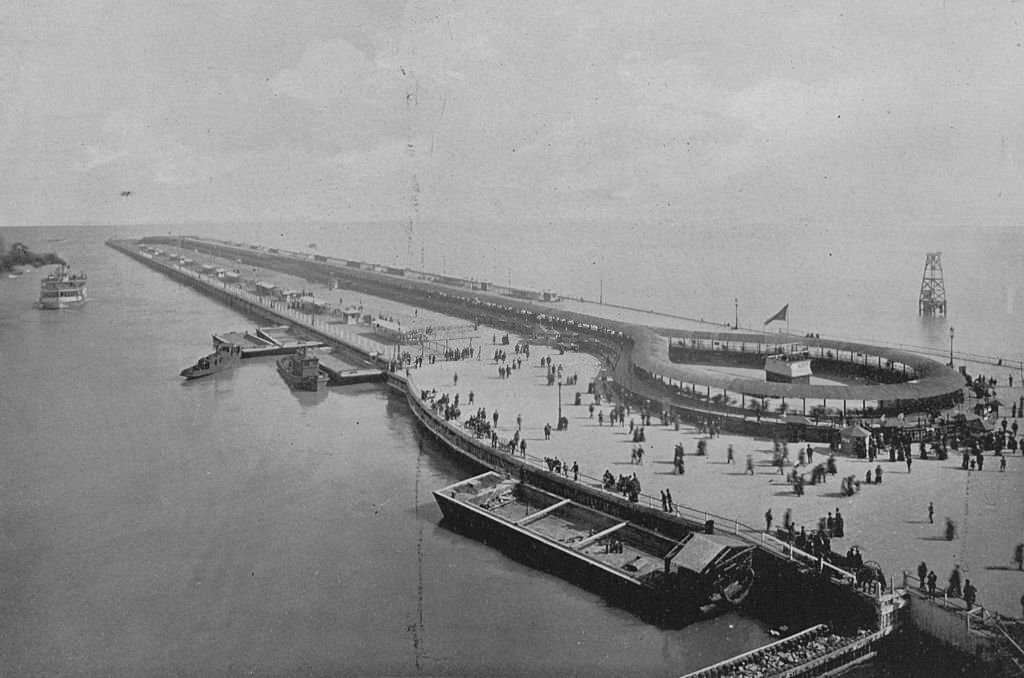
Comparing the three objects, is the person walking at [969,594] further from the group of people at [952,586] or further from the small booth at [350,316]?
the small booth at [350,316]

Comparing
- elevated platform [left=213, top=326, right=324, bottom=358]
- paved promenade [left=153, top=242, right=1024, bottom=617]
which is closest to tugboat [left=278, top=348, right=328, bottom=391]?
elevated platform [left=213, top=326, right=324, bottom=358]

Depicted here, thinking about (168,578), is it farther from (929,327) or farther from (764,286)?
(764,286)

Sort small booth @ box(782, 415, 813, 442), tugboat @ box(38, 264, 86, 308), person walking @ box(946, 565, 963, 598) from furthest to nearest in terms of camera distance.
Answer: tugboat @ box(38, 264, 86, 308) → small booth @ box(782, 415, 813, 442) → person walking @ box(946, 565, 963, 598)

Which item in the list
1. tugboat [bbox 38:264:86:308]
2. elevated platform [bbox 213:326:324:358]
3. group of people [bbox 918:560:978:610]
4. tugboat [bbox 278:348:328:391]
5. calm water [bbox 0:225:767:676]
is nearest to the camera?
group of people [bbox 918:560:978:610]

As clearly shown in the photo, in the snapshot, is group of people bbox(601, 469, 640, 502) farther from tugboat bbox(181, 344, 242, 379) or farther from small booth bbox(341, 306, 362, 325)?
small booth bbox(341, 306, 362, 325)

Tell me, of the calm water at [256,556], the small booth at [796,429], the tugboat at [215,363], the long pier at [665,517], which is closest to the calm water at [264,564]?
the calm water at [256,556]

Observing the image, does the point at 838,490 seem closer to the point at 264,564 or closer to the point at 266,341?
the point at 264,564
